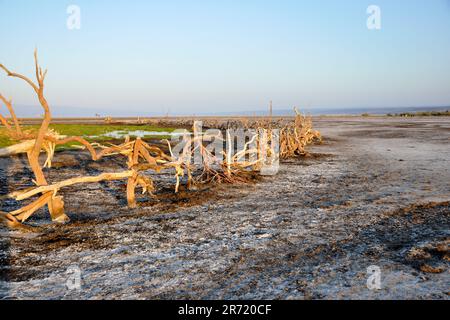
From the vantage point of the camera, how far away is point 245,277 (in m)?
4.45

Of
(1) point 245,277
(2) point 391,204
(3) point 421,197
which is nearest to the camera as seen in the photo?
(1) point 245,277

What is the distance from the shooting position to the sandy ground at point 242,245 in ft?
13.7

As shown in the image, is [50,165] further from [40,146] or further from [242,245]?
[242,245]

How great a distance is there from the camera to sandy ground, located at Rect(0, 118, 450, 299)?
418 centimetres

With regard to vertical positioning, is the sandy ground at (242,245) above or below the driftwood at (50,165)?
below

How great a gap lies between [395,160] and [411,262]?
1127 cm

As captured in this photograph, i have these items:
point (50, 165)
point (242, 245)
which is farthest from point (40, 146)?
point (242, 245)

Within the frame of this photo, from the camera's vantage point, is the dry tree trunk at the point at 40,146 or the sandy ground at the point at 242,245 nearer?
the sandy ground at the point at 242,245

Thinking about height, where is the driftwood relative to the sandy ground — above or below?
above

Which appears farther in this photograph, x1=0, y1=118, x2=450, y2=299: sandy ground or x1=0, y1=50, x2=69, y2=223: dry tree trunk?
x1=0, y1=50, x2=69, y2=223: dry tree trunk

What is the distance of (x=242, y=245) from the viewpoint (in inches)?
220


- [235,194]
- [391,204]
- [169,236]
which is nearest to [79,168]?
[235,194]

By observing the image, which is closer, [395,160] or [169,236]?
[169,236]
